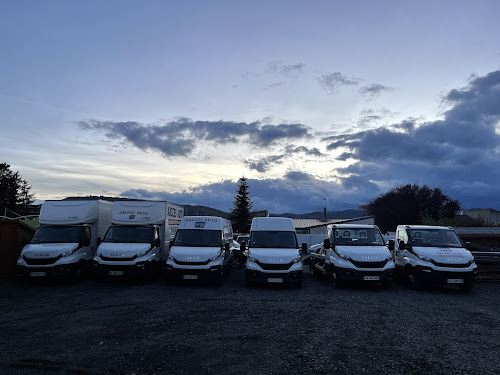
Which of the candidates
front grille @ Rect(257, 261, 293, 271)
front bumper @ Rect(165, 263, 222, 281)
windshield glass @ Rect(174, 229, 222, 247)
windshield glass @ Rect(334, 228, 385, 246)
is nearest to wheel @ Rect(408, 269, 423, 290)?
windshield glass @ Rect(334, 228, 385, 246)

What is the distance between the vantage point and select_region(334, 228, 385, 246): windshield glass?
46.5 feet

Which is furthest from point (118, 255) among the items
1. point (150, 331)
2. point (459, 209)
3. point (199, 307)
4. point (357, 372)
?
point (459, 209)

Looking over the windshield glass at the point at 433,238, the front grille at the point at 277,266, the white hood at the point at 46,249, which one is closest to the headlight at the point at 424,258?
the windshield glass at the point at 433,238

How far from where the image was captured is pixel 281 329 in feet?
26.1

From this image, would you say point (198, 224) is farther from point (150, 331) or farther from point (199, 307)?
point (150, 331)

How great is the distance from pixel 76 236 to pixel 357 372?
1237cm

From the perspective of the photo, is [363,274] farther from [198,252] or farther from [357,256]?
[198,252]

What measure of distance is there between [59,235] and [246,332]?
33.3 ft

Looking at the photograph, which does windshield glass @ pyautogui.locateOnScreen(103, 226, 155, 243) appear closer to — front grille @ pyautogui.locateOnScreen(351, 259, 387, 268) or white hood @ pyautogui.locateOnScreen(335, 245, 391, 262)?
white hood @ pyautogui.locateOnScreen(335, 245, 391, 262)

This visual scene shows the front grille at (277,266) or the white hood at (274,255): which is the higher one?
the white hood at (274,255)

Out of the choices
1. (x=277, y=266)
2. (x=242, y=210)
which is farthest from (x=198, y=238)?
(x=242, y=210)

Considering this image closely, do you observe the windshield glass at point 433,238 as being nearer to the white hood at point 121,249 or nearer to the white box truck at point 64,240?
the white hood at point 121,249

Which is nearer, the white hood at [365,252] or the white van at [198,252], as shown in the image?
the white hood at [365,252]

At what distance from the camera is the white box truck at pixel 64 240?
13930 mm
